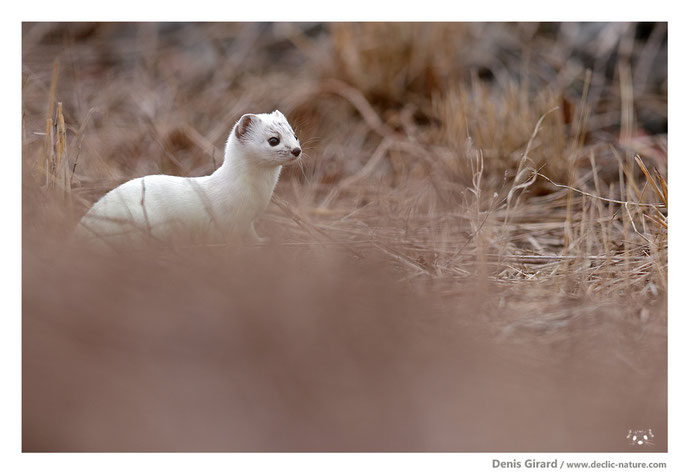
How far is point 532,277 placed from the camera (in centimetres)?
198

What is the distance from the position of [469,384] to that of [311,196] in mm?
1261

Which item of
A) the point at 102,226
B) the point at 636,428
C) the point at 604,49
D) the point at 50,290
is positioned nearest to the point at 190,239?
the point at 102,226

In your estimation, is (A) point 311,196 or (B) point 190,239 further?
(A) point 311,196

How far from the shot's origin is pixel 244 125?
1.71m

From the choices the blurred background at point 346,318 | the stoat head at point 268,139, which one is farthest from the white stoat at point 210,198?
the blurred background at point 346,318

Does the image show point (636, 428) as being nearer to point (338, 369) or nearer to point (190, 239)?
point (338, 369)

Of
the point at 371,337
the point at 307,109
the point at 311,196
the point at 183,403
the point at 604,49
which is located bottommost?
the point at 183,403
